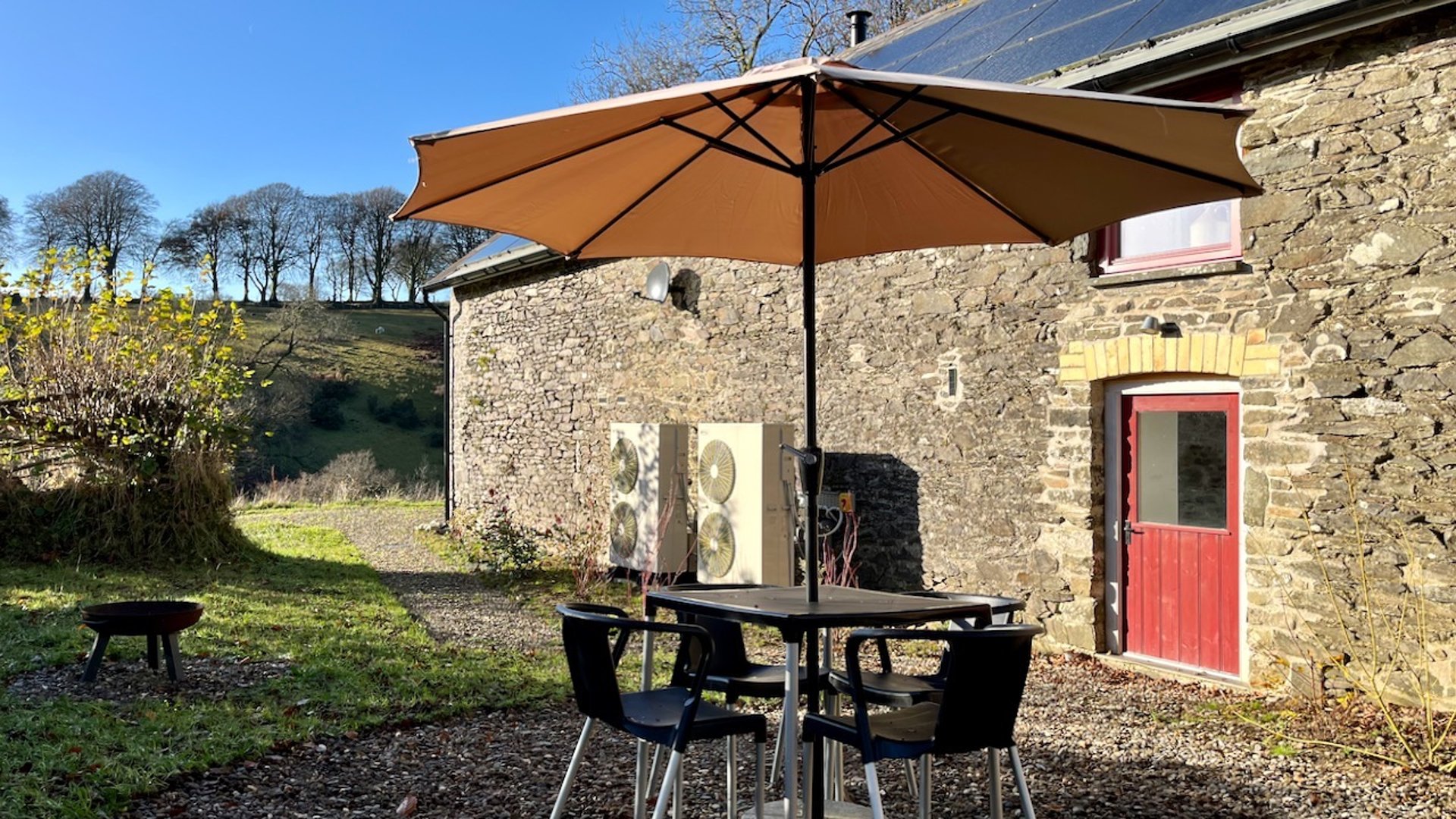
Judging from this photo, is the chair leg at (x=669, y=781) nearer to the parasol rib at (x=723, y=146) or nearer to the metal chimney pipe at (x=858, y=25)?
the parasol rib at (x=723, y=146)

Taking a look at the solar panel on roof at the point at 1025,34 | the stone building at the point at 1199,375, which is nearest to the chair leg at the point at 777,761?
the stone building at the point at 1199,375

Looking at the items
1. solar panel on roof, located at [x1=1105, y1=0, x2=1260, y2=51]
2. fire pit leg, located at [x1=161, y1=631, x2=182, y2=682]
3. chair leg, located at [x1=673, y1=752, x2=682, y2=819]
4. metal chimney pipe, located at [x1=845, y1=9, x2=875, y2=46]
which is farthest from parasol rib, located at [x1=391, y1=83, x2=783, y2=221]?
metal chimney pipe, located at [x1=845, y1=9, x2=875, y2=46]

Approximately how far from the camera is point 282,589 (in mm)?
9320

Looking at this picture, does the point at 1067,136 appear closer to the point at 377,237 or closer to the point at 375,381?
the point at 375,381

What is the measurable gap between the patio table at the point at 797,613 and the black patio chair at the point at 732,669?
21cm

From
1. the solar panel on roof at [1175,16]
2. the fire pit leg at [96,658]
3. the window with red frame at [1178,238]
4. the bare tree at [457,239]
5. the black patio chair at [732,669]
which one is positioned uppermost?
the bare tree at [457,239]

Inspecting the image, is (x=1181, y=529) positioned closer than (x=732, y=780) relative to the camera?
No

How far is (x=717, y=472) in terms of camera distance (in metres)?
8.84

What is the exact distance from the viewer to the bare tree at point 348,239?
40.3 m

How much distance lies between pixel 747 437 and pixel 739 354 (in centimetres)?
129

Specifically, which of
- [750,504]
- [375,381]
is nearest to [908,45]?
[750,504]

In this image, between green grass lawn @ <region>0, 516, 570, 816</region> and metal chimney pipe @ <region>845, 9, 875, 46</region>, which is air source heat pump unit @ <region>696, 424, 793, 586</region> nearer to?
green grass lawn @ <region>0, 516, 570, 816</region>

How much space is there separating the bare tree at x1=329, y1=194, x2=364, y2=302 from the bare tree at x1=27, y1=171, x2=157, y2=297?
20.9 feet

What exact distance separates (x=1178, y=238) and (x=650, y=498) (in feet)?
16.3
